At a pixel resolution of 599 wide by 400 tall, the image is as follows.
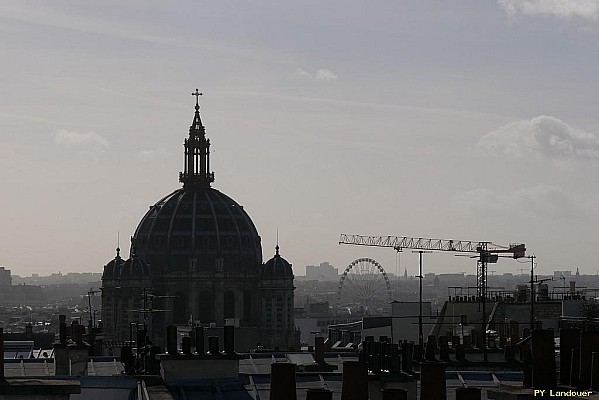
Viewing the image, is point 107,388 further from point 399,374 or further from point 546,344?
point 546,344

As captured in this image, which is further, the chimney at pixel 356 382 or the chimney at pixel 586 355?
the chimney at pixel 356 382

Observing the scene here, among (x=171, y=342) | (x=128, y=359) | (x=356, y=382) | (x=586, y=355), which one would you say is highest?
(x=171, y=342)

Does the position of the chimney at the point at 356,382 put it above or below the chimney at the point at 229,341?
below

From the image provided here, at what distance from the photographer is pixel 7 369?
6238 centimetres

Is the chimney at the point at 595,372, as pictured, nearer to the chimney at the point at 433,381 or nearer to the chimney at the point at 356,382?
the chimney at the point at 433,381

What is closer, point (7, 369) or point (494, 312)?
point (7, 369)

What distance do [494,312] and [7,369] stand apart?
4425 centimetres

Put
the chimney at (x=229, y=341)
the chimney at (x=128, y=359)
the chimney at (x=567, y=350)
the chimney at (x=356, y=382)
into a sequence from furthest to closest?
1. the chimney at (x=128, y=359)
2. the chimney at (x=229, y=341)
3. the chimney at (x=567, y=350)
4. the chimney at (x=356, y=382)

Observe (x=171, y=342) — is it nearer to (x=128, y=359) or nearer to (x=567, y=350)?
(x=128, y=359)

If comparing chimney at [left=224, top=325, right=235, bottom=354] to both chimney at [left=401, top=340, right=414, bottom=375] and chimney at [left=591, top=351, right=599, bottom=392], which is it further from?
chimney at [left=591, top=351, right=599, bottom=392]

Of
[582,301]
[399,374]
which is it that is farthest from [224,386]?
[582,301]

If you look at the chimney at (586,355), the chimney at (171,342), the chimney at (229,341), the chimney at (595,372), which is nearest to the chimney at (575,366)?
the chimney at (586,355)

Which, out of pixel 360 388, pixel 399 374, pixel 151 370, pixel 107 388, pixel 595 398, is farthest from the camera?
pixel 151 370

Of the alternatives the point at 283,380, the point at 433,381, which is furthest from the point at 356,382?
the point at 433,381
